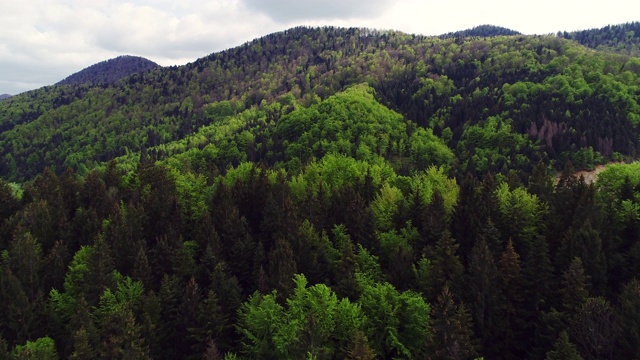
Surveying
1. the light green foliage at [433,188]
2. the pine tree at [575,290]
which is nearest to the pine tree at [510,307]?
the pine tree at [575,290]

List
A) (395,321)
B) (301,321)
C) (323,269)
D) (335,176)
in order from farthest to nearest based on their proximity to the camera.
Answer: (335,176) < (323,269) < (395,321) < (301,321)

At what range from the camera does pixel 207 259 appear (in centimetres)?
6444

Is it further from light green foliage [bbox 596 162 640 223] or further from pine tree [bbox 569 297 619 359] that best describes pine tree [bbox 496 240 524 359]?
light green foliage [bbox 596 162 640 223]

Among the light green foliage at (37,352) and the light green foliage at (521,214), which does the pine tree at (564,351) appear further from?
the light green foliage at (37,352)

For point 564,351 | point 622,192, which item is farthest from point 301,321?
point 622,192

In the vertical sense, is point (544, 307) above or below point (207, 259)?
below

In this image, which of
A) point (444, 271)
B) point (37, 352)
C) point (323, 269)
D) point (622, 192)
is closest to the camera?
point (37, 352)

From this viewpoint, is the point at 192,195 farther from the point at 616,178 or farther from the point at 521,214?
the point at 616,178

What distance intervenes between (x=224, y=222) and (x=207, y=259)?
10687 mm

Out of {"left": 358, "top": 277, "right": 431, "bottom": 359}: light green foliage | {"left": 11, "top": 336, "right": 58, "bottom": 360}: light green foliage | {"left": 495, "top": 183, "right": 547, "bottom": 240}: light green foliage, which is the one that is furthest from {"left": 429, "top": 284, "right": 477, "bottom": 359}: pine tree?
{"left": 11, "top": 336, "right": 58, "bottom": 360}: light green foliage

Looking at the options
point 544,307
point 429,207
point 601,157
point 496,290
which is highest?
point 429,207

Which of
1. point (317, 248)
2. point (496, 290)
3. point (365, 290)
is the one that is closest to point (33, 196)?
point (317, 248)

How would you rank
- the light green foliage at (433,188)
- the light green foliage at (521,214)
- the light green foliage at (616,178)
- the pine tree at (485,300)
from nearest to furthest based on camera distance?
the pine tree at (485,300) → the light green foliage at (521,214) → the light green foliage at (616,178) → the light green foliage at (433,188)

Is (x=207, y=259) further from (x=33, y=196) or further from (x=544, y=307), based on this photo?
(x=33, y=196)
